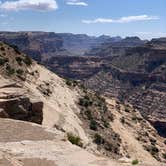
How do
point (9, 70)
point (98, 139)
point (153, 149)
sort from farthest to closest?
point (153, 149) → point (9, 70) → point (98, 139)

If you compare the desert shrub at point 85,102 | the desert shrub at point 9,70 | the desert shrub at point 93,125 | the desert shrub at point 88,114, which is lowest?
the desert shrub at point 93,125

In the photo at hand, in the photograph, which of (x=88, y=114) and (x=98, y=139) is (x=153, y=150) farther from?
(x=98, y=139)

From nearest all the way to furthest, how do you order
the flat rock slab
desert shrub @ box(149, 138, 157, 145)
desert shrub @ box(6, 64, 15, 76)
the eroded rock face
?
the flat rock slab, the eroded rock face, desert shrub @ box(6, 64, 15, 76), desert shrub @ box(149, 138, 157, 145)

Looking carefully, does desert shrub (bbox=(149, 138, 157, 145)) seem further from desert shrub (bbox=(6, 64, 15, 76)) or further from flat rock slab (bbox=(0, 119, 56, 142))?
flat rock slab (bbox=(0, 119, 56, 142))

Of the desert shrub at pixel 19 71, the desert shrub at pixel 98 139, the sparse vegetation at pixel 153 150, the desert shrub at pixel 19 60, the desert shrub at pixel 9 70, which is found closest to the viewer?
the desert shrub at pixel 98 139

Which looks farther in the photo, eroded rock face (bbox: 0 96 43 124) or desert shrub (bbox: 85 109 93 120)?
desert shrub (bbox: 85 109 93 120)

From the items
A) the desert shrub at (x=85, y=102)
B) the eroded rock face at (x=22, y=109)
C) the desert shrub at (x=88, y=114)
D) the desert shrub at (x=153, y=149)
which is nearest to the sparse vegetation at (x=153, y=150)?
the desert shrub at (x=153, y=149)

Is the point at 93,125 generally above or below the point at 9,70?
below

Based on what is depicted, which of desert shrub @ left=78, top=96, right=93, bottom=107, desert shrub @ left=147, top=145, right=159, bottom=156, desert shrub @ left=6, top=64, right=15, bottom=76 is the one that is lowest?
desert shrub @ left=147, top=145, right=159, bottom=156

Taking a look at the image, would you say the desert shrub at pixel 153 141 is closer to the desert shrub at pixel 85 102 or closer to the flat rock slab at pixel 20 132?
the desert shrub at pixel 85 102

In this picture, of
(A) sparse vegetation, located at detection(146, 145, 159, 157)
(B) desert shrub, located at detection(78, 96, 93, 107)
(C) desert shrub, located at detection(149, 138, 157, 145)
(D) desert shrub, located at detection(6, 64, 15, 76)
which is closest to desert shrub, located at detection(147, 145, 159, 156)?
(A) sparse vegetation, located at detection(146, 145, 159, 157)

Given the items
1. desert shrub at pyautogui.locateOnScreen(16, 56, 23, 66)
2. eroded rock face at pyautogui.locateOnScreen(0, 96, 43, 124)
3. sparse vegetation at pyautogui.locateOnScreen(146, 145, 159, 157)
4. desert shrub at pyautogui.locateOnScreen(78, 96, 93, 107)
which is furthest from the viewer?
desert shrub at pyautogui.locateOnScreen(78, 96, 93, 107)

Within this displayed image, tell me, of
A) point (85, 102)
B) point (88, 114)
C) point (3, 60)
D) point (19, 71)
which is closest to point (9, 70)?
point (19, 71)

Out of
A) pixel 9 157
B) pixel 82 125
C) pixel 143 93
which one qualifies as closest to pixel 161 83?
pixel 143 93
